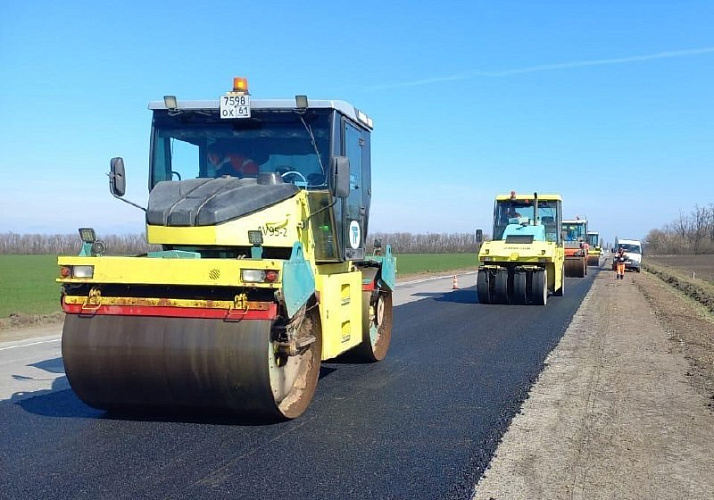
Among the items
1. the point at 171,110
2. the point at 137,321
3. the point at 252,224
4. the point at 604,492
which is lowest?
the point at 604,492

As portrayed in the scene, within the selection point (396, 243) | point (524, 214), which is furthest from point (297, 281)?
point (396, 243)

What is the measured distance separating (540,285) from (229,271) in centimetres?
1397

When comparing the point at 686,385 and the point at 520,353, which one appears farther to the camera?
the point at 520,353

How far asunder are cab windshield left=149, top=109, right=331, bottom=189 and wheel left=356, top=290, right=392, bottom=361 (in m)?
2.05

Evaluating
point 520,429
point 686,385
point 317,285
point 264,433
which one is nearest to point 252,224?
point 317,285

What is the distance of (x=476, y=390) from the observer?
7.87 m

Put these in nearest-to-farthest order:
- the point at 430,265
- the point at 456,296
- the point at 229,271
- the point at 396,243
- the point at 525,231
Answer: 1. the point at 229,271
2. the point at 525,231
3. the point at 456,296
4. the point at 430,265
5. the point at 396,243

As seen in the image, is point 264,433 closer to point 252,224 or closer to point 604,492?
point 252,224

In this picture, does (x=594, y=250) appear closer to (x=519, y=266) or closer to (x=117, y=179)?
(x=519, y=266)

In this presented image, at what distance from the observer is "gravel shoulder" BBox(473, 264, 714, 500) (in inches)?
192

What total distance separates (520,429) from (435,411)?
34.7 inches

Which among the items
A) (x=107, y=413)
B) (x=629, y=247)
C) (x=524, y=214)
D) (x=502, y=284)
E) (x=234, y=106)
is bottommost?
(x=107, y=413)

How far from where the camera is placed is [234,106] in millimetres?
7203

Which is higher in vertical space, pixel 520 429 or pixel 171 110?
pixel 171 110
